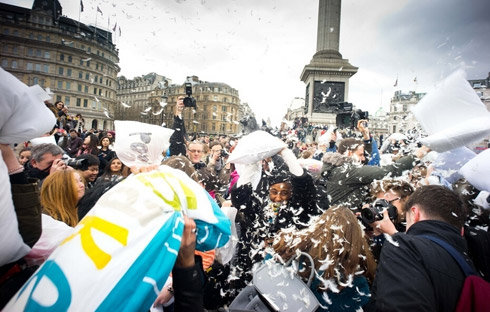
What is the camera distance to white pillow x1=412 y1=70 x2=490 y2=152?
2361mm

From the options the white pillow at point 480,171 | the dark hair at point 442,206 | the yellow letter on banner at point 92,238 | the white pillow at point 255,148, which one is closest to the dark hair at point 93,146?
the white pillow at point 255,148

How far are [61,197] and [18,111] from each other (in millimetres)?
1623

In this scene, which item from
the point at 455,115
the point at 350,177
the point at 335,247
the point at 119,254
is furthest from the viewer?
the point at 350,177

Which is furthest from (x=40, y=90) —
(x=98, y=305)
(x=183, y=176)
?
(x=98, y=305)

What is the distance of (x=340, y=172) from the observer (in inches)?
141

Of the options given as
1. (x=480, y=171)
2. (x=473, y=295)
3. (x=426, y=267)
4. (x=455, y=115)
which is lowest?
(x=473, y=295)

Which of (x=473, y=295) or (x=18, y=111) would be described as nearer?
(x=18, y=111)

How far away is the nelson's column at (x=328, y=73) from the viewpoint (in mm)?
18172

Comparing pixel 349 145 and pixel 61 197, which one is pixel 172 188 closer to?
pixel 61 197

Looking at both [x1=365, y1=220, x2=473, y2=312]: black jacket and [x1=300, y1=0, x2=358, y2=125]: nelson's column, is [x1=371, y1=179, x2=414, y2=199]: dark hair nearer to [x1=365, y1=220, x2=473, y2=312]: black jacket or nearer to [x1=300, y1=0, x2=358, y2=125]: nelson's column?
[x1=365, y1=220, x2=473, y2=312]: black jacket

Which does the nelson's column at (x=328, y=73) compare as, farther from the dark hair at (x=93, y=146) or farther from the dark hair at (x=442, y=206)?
the dark hair at (x=442, y=206)

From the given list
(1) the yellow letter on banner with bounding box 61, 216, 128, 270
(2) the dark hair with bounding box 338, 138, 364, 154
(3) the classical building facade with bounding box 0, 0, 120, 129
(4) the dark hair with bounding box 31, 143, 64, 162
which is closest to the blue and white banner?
(1) the yellow letter on banner with bounding box 61, 216, 128, 270

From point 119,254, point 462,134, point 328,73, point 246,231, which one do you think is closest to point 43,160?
point 246,231

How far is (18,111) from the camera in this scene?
1.19 m
